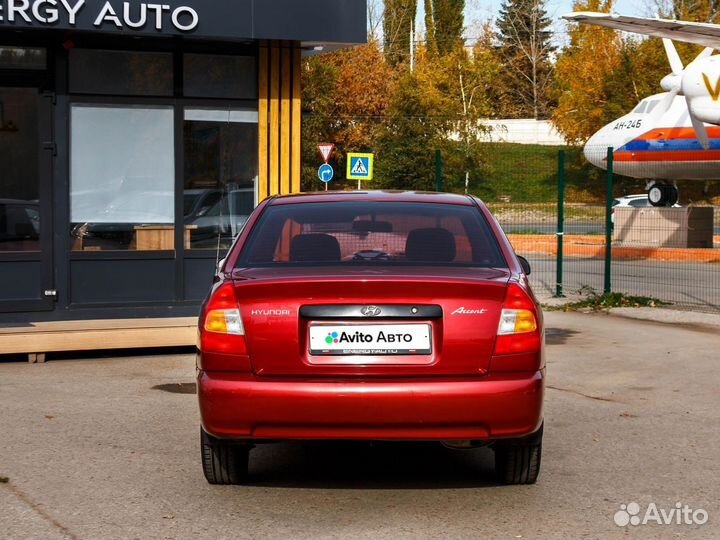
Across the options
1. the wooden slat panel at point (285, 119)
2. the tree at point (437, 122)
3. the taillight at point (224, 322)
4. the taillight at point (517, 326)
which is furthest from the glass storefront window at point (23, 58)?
the tree at point (437, 122)

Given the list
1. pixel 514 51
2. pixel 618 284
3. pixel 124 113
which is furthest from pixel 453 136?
pixel 124 113

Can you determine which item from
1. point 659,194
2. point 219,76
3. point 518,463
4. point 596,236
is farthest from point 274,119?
point 659,194

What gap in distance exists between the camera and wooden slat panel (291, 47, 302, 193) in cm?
1257

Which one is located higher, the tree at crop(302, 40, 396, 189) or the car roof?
the tree at crop(302, 40, 396, 189)

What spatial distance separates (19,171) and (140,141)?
124cm

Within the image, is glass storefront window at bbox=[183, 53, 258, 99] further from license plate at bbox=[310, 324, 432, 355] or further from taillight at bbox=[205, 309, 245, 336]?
license plate at bbox=[310, 324, 432, 355]

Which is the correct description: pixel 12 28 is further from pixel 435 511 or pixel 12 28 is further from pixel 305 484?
pixel 435 511

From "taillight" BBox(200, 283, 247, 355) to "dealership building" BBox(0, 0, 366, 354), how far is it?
21.0 feet

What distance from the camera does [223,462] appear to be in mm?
5934

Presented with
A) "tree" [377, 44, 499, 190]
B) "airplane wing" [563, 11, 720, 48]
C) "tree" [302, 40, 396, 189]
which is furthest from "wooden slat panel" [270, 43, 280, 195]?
"tree" [302, 40, 396, 189]

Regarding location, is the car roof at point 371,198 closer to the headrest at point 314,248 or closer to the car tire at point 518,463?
the headrest at point 314,248

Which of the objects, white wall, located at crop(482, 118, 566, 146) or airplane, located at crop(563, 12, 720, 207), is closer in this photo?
airplane, located at crop(563, 12, 720, 207)

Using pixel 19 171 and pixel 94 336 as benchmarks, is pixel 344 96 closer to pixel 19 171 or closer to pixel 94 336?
pixel 19 171

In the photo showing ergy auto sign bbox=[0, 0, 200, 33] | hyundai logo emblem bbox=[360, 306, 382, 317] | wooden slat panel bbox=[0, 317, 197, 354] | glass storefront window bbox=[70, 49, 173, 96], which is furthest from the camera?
glass storefront window bbox=[70, 49, 173, 96]
